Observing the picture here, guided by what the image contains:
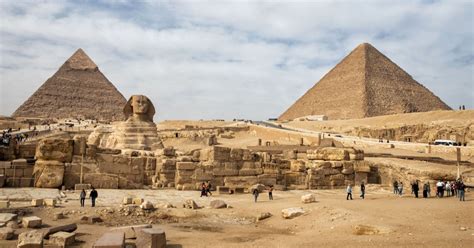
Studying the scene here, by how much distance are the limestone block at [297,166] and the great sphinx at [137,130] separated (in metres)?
6.75

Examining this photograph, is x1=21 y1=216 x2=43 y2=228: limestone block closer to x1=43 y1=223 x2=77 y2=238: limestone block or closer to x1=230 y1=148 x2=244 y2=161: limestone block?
x1=43 y1=223 x2=77 y2=238: limestone block

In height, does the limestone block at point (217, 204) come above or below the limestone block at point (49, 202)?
below

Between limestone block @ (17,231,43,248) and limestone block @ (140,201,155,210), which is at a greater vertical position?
limestone block @ (140,201,155,210)

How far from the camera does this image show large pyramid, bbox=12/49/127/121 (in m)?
105

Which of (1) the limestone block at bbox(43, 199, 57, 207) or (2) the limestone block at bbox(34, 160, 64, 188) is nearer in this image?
(1) the limestone block at bbox(43, 199, 57, 207)

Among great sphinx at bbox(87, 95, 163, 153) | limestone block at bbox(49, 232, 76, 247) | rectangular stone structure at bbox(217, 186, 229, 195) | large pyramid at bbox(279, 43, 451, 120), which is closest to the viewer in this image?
limestone block at bbox(49, 232, 76, 247)

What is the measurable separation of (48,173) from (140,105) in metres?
8.71

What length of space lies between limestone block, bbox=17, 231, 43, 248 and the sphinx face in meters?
14.2

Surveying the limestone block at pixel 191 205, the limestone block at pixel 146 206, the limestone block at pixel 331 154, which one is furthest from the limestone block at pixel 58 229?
the limestone block at pixel 331 154

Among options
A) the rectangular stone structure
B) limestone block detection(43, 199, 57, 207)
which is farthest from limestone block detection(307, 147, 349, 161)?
limestone block detection(43, 199, 57, 207)

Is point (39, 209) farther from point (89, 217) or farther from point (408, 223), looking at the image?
point (408, 223)

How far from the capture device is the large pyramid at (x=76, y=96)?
105 m

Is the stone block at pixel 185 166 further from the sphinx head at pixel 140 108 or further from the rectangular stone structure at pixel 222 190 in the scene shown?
the sphinx head at pixel 140 108

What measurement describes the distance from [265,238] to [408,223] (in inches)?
94.2
